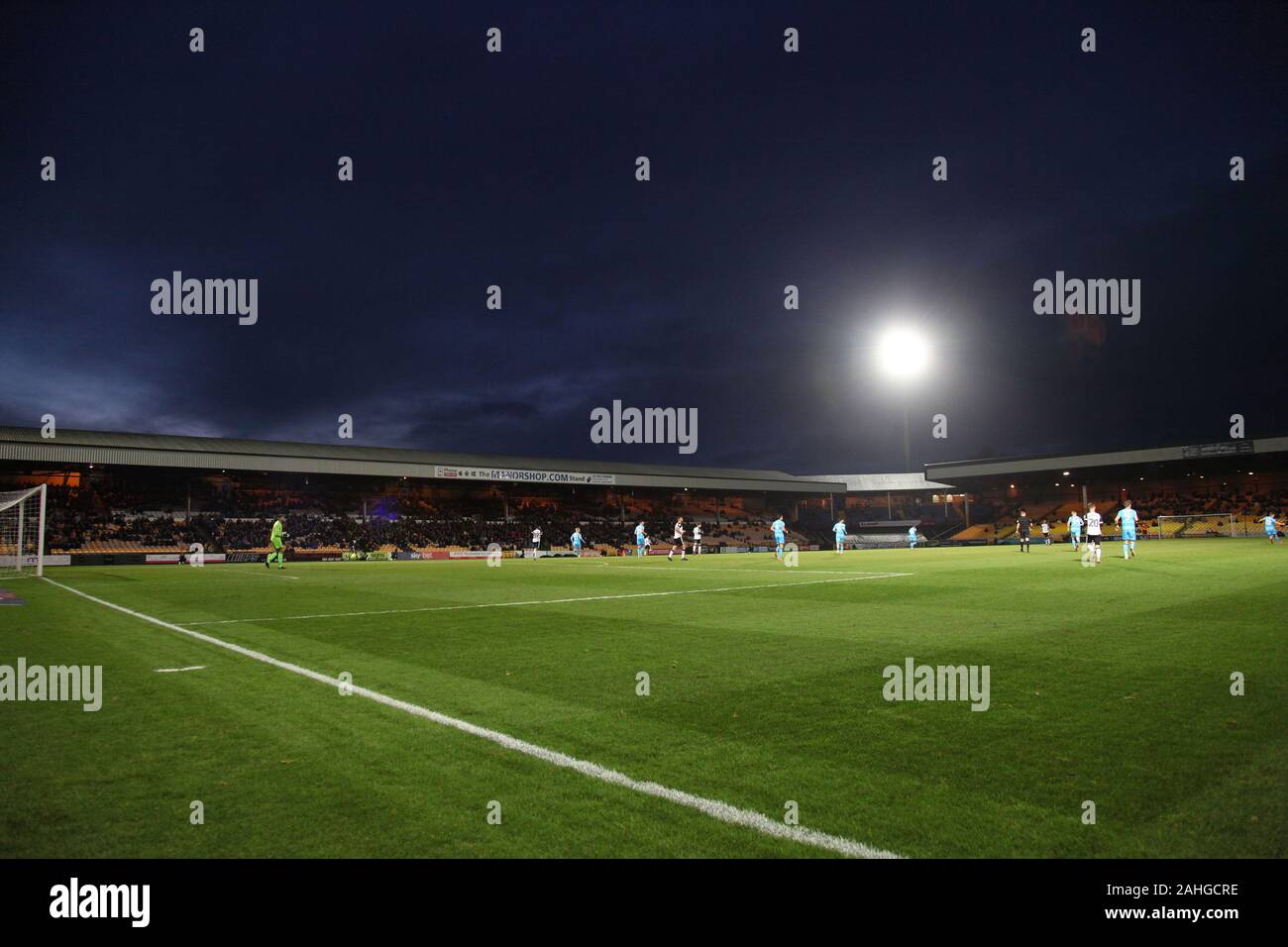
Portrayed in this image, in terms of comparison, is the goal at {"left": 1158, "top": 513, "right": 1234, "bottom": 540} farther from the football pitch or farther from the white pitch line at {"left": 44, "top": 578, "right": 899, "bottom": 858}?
the white pitch line at {"left": 44, "top": 578, "right": 899, "bottom": 858}

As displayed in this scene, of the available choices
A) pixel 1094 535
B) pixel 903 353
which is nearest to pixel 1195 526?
pixel 903 353

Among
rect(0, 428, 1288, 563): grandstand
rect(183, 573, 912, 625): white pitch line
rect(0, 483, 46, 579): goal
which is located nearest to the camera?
rect(183, 573, 912, 625): white pitch line

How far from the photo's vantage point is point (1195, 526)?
63.1 metres

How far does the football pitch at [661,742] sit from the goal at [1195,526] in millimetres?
63457

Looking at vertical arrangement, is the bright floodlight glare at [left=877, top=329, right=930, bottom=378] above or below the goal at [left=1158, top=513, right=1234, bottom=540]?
above

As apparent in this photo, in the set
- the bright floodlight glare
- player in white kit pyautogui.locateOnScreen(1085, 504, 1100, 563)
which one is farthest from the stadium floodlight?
player in white kit pyautogui.locateOnScreen(1085, 504, 1100, 563)

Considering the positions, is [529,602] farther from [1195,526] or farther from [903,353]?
[1195,526]

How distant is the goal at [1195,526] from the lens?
60.2m

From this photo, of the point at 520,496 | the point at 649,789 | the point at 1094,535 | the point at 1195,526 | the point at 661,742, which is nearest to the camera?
the point at 649,789

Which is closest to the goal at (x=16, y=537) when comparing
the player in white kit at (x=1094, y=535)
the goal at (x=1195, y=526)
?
the player in white kit at (x=1094, y=535)

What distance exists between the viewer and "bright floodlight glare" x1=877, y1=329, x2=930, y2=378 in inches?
2175

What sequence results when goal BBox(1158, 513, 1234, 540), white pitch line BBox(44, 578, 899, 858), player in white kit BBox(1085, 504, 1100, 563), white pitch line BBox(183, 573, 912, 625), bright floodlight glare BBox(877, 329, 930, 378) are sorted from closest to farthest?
white pitch line BBox(44, 578, 899, 858) → white pitch line BBox(183, 573, 912, 625) → player in white kit BBox(1085, 504, 1100, 563) → bright floodlight glare BBox(877, 329, 930, 378) → goal BBox(1158, 513, 1234, 540)

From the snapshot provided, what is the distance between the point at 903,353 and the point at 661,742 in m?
56.2

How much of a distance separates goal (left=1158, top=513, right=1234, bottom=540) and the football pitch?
208ft
